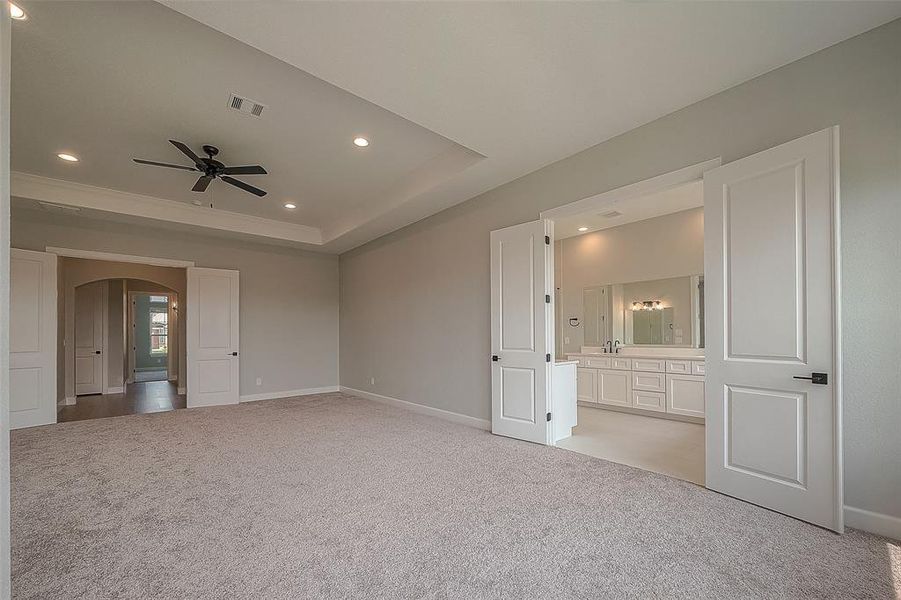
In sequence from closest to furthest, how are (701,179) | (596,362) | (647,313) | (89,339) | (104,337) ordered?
(701,179), (596,362), (647,313), (89,339), (104,337)

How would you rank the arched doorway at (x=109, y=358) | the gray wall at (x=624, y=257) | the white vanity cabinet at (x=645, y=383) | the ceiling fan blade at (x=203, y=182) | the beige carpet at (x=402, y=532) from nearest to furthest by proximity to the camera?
the beige carpet at (x=402, y=532)
the ceiling fan blade at (x=203, y=182)
the white vanity cabinet at (x=645, y=383)
the gray wall at (x=624, y=257)
the arched doorway at (x=109, y=358)

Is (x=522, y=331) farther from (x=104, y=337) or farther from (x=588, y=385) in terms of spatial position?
(x=104, y=337)

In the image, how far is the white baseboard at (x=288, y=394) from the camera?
7152mm

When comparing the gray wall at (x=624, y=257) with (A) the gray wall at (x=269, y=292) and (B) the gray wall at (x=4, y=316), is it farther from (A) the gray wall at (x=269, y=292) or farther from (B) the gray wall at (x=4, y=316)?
(B) the gray wall at (x=4, y=316)

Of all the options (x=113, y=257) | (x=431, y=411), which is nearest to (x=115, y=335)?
(x=113, y=257)

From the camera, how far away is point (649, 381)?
5539mm

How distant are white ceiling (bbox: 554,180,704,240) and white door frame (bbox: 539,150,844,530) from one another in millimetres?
647

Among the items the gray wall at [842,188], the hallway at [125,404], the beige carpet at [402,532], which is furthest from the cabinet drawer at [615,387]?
the hallway at [125,404]

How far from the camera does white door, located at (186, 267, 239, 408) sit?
660 centimetres

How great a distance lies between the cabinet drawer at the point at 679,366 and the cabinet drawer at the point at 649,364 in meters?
0.06

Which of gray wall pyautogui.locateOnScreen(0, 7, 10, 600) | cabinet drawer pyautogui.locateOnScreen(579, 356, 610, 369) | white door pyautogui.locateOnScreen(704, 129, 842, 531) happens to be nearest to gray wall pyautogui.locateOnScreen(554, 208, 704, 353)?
cabinet drawer pyautogui.locateOnScreen(579, 356, 610, 369)

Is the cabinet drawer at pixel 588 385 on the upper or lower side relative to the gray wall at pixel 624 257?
lower

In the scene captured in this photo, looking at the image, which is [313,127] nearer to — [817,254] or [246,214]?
[246,214]

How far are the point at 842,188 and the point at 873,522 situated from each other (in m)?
1.98
